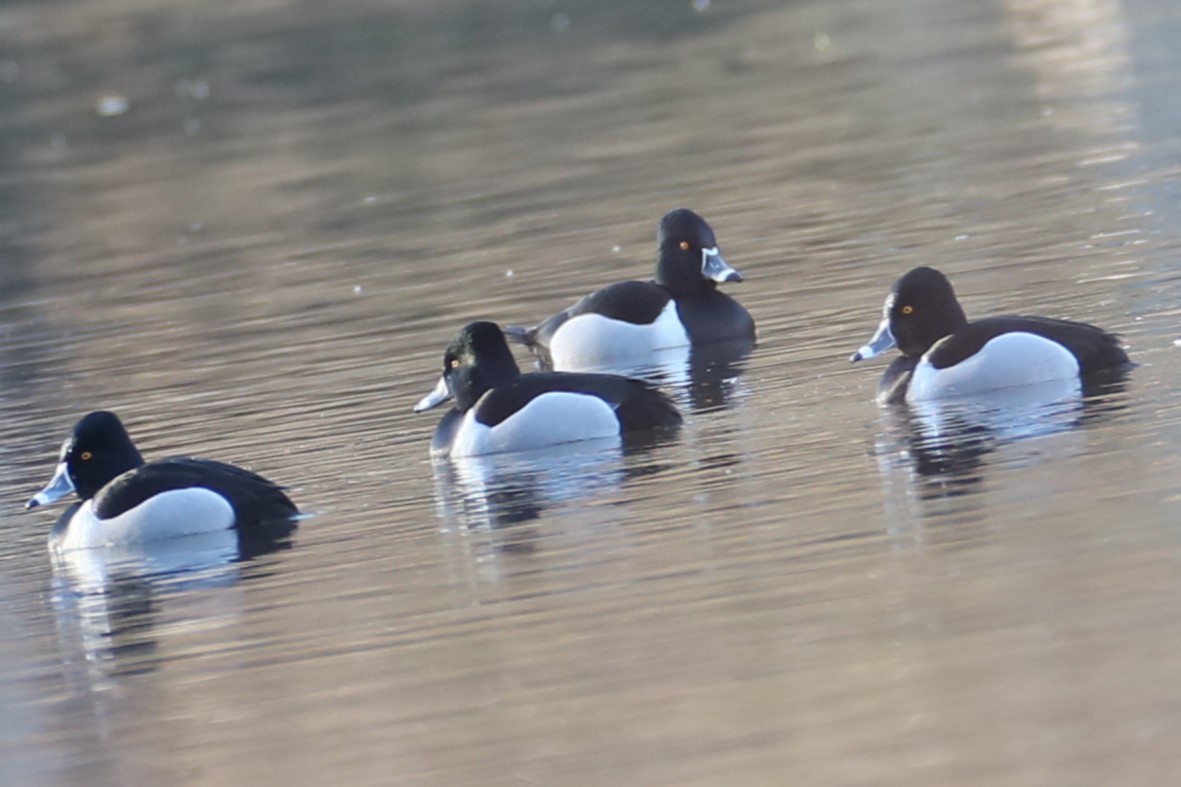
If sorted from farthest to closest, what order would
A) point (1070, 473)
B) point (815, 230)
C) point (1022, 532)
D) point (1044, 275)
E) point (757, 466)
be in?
point (815, 230)
point (1044, 275)
point (757, 466)
point (1070, 473)
point (1022, 532)

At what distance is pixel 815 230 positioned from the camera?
22.8 m

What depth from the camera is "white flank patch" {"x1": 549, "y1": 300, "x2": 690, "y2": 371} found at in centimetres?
1841

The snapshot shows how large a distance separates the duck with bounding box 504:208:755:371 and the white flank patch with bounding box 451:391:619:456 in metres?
3.69

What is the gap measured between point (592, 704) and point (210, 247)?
19.8m

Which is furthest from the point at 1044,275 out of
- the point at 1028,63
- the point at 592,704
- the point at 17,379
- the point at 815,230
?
the point at 1028,63

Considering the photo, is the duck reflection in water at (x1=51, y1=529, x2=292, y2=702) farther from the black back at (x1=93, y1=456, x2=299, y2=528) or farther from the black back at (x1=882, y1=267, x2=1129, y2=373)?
the black back at (x1=882, y1=267, x2=1129, y2=373)

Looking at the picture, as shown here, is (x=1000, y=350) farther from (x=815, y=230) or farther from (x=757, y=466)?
(x=815, y=230)

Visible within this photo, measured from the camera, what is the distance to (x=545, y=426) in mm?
14586

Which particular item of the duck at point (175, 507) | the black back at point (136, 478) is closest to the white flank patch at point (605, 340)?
→ the black back at point (136, 478)

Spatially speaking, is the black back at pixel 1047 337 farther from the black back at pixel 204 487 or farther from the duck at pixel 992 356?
the black back at pixel 204 487

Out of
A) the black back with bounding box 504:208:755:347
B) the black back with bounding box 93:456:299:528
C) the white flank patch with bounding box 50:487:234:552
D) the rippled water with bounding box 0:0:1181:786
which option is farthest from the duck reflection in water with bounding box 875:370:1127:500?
the black back with bounding box 504:208:755:347

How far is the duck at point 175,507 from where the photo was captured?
1330cm

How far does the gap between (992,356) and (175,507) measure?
4.55 meters

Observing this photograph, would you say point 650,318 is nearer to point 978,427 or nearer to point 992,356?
point 992,356
